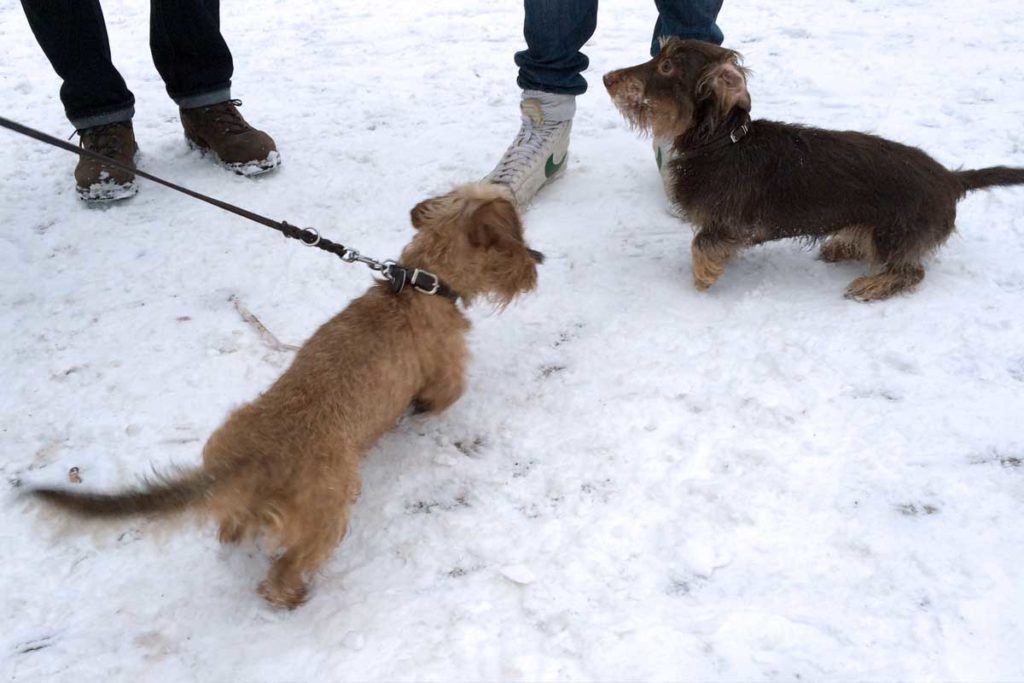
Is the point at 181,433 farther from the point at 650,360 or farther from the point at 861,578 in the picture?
the point at 861,578

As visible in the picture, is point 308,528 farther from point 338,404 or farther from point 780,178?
point 780,178

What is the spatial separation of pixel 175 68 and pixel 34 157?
1.33 meters

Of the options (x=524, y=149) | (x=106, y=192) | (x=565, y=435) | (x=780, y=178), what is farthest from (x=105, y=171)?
(x=780, y=178)

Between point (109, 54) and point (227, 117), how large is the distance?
80 cm

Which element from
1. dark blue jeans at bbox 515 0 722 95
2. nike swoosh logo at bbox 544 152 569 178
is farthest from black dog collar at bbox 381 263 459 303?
dark blue jeans at bbox 515 0 722 95

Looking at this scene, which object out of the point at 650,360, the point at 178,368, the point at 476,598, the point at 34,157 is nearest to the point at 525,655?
the point at 476,598

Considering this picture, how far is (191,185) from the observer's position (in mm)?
5004

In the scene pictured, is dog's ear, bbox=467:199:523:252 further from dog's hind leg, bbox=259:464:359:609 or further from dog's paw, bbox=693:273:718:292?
dog's paw, bbox=693:273:718:292

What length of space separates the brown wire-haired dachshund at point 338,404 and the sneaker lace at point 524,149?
4.61 ft

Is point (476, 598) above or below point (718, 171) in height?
below

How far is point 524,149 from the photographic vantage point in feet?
15.3

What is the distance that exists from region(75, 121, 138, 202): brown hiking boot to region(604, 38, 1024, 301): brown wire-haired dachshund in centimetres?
338

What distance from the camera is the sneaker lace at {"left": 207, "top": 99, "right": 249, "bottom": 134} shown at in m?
5.06

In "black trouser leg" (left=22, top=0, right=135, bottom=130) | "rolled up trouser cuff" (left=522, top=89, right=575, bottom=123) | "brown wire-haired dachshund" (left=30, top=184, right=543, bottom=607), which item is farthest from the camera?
"rolled up trouser cuff" (left=522, top=89, right=575, bottom=123)
